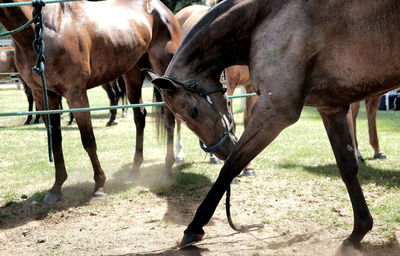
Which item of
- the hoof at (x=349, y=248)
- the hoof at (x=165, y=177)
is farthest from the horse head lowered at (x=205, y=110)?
the hoof at (x=165, y=177)

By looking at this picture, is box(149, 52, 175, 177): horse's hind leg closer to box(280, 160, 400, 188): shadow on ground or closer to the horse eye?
box(280, 160, 400, 188): shadow on ground

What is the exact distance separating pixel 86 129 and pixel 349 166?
8.41 ft

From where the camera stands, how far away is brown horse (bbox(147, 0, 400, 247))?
265 cm

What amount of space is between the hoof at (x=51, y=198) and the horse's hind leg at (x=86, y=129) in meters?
0.36

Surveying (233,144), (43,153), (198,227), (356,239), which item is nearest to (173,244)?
(198,227)

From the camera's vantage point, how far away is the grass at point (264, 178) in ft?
13.8

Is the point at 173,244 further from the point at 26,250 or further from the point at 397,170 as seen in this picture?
the point at 397,170

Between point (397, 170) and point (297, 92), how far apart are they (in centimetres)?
347

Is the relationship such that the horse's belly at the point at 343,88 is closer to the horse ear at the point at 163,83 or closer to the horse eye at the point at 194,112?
the horse eye at the point at 194,112

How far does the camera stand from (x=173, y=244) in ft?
11.4

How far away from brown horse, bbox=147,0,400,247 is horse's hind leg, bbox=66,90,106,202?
5.38 ft

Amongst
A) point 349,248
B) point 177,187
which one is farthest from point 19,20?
point 349,248

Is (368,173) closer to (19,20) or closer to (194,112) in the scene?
(194,112)

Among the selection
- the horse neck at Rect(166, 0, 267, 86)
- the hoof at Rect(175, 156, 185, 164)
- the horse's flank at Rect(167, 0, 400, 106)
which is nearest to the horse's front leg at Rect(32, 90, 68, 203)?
the hoof at Rect(175, 156, 185, 164)
